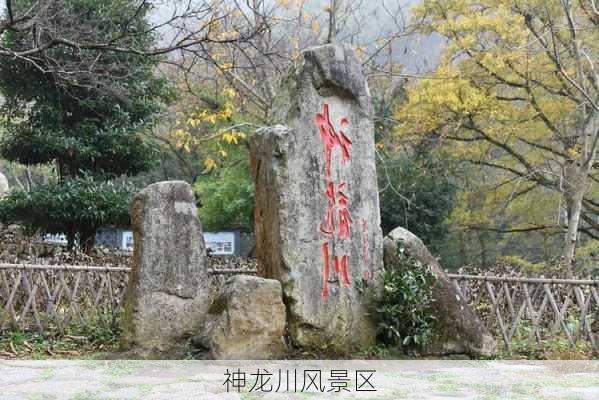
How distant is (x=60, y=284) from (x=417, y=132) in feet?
26.4

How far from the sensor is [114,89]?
773 centimetres

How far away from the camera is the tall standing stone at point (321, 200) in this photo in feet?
18.5

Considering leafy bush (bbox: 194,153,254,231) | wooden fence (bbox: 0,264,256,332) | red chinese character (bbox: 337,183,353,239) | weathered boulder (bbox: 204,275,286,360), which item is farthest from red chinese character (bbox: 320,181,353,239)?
leafy bush (bbox: 194,153,254,231)

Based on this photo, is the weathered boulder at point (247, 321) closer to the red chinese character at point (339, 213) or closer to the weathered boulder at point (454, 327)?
the red chinese character at point (339, 213)

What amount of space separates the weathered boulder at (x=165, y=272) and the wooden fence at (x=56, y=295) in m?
1.10

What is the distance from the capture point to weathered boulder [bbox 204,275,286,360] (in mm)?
5188

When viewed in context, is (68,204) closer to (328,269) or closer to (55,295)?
(55,295)

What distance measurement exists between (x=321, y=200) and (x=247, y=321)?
131cm

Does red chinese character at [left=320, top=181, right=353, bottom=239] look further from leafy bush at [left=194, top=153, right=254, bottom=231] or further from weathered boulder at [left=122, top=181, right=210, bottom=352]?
leafy bush at [left=194, top=153, right=254, bottom=231]

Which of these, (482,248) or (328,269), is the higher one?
(482,248)

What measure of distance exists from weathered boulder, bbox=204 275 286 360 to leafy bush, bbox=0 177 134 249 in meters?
4.92

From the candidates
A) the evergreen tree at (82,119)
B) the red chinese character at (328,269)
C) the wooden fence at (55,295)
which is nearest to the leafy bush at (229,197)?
the evergreen tree at (82,119)

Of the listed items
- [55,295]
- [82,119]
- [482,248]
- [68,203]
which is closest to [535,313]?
[55,295]

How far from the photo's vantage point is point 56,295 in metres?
6.58
